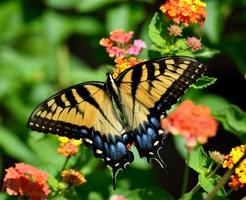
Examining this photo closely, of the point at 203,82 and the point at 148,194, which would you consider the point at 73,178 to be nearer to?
the point at 148,194

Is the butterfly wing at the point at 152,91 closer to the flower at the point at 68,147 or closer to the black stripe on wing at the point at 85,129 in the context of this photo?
the black stripe on wing at the point at 85,129

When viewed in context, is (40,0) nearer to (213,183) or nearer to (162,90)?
(162,90)

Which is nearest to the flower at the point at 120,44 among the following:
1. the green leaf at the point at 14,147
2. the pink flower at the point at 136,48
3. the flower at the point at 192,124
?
the pink flower at the point at 136,48

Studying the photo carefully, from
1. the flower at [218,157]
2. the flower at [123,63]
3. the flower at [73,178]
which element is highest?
the flower at [123,63]

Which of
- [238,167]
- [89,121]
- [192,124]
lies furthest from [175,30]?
[192,124]

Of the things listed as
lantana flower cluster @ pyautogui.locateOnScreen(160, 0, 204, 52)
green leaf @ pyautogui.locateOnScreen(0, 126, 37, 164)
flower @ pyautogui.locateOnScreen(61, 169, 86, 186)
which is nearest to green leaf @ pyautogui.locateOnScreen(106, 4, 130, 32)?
green leaf @ pyautogui.locateOnScreen(0, 126, 37, 164)

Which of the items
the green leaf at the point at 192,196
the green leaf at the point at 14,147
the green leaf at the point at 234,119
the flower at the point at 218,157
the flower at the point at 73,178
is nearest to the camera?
the green leaf at the point at 192,196

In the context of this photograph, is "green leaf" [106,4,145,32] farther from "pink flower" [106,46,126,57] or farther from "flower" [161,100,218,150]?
"flower" [161,100,218,150]

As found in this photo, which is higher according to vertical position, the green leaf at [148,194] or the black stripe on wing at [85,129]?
the black stripe on wing at [85,129]
